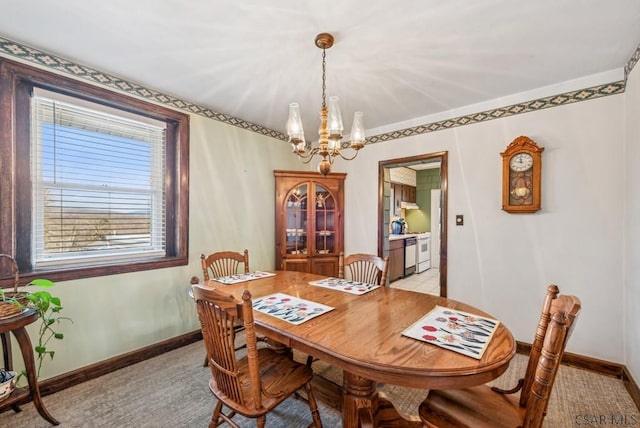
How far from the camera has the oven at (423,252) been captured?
6.13m

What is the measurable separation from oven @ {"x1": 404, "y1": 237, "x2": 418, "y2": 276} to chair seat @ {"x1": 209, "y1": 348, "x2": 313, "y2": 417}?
14.3 feet

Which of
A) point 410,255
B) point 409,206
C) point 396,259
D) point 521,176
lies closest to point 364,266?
point 521,176

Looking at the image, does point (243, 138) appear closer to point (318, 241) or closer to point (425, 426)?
point (318, 241)

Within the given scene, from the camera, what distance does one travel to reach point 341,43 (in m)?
1.91

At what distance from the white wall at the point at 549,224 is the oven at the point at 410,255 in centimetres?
255

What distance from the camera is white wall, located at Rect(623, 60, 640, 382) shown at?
6.44 ft

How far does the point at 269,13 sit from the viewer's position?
1647 millimetres

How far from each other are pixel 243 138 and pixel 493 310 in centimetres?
339

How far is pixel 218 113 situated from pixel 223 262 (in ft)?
5.55

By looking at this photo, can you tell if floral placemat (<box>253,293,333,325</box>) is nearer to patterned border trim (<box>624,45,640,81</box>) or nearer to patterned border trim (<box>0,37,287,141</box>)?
patterned border trim (<box>0,37,287,141</box>)

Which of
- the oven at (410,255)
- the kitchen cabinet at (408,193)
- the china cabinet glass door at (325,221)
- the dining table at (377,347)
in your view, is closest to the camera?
the dining table at (377,347)

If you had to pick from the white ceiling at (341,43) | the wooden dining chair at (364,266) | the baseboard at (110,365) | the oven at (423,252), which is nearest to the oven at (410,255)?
the oven at (423,252)

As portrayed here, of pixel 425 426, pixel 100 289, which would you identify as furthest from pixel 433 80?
pixel 100 289

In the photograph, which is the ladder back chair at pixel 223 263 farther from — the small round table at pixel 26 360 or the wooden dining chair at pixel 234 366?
the wooden dining chair at pixel 234 366
